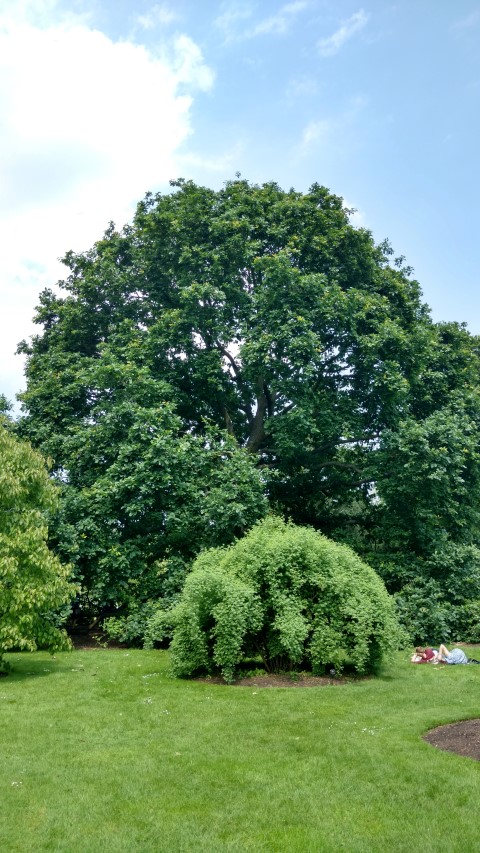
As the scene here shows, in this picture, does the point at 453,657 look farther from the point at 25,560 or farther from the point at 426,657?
the point at 25,560

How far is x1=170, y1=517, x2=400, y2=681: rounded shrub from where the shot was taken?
13664 millimetres

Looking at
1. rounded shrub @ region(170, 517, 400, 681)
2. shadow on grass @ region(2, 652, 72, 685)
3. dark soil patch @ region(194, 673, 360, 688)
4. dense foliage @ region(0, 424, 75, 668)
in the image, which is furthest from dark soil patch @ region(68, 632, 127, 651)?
dark soil patch @ region(194, 673, 360, 688)

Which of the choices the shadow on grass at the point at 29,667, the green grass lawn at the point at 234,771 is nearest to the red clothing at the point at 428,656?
the green grass lawn at the point at 234,771

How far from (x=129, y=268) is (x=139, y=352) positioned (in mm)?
4566

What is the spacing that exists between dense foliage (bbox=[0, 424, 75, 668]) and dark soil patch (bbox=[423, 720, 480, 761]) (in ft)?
26.6

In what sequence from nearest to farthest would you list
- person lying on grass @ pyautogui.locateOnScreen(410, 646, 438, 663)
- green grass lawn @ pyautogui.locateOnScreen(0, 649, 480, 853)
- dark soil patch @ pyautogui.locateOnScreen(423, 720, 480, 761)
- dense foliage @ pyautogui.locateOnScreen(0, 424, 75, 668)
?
green grass lawn @ pyautogui.locateOnScreen(0, 649, 480, 853) < dark soil patch @ pyautogui.locateOnScreen(423, 720, 480, 761) < dense foliage @ pyautogui.locateOnScreen(0, 424, 75, 668) < person lying on grass @ pyautogui.locateOnScreen(410, 646, 438, 663)

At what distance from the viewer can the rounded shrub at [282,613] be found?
1366 centimetres

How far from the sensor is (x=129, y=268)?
25.0 meters

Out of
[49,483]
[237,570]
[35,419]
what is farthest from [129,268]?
[237,570]

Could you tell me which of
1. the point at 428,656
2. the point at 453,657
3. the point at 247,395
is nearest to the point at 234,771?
the point at 453,657

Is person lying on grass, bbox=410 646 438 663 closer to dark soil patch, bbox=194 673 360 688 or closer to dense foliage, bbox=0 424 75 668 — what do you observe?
dark soil patch, bbox=194 673 360 688

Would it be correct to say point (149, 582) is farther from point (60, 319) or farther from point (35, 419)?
point (60, 319)

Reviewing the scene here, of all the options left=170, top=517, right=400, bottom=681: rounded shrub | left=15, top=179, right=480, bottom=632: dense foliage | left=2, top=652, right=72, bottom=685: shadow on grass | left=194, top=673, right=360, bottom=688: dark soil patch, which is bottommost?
left=2, top=652, right=72, bottom=685: shadow on grass

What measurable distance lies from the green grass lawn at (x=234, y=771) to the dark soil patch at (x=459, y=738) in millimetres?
230
